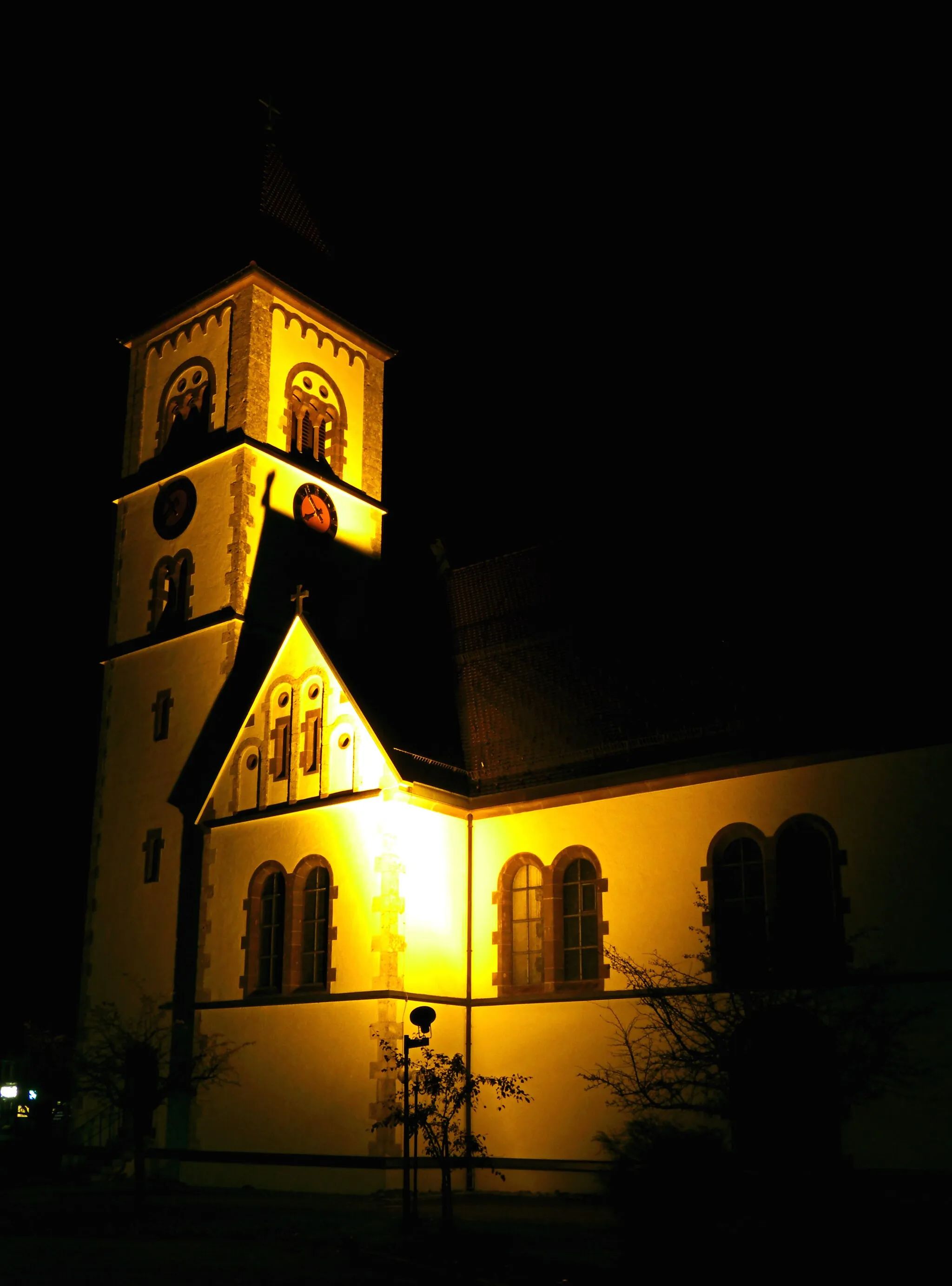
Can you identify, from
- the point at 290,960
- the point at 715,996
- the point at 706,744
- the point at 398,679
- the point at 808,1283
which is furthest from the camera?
the point at 398,679

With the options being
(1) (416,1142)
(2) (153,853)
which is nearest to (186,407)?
(2) (153,853)

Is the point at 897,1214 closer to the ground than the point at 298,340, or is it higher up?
closer to the ground

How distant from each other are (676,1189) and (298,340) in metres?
28.6

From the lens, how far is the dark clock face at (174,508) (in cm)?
3481

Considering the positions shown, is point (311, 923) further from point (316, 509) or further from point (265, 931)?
point (316, 509)

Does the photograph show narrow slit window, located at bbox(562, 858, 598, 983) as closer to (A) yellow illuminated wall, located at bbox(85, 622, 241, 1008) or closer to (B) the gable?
(B) the gable

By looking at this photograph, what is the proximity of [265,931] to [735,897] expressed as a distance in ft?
32.7

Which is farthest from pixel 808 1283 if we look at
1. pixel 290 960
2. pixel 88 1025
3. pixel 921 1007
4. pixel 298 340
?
pixel 298 340

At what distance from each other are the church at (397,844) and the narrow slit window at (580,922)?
5 centimetres

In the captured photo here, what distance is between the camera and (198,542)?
34094 mm

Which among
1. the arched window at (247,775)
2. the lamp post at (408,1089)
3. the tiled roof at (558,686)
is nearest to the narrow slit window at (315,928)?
the arched window at (247,775)

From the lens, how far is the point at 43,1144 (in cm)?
3891

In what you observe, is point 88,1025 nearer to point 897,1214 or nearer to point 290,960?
point 290,960

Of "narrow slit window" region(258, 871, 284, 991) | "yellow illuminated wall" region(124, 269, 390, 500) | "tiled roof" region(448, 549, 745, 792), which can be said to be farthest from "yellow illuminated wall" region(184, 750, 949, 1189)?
"yellow illuminated wall" region(124, 269, 390, 500)
